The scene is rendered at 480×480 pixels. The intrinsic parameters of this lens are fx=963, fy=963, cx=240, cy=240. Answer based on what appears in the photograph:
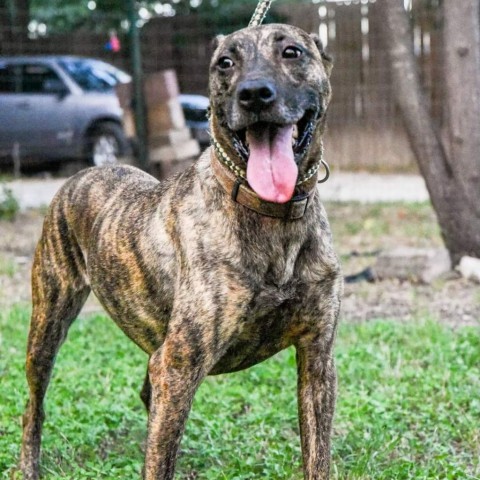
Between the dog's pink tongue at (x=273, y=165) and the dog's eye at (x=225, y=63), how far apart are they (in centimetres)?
26

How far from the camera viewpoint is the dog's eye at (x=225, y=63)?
10.6ft

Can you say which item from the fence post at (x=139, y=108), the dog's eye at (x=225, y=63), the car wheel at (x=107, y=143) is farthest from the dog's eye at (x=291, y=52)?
the car wheel at (x=107, y=143)

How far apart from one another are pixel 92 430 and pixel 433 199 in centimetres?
406

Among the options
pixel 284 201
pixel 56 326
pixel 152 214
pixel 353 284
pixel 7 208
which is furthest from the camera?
pixel 7 208

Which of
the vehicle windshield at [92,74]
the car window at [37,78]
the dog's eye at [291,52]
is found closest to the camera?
the dog's eye at [291,52]

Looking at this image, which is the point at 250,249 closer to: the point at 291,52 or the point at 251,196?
the point at 251,196

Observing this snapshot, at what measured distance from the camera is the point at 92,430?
439 centimetres

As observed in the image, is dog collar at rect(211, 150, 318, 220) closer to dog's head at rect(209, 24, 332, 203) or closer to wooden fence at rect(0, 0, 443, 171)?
dog's head at rect(209, 24, 332, 203)

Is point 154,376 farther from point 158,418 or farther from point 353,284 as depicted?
point 353,284

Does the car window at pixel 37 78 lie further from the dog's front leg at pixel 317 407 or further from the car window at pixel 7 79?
the dog's front leg at pixel 317 407

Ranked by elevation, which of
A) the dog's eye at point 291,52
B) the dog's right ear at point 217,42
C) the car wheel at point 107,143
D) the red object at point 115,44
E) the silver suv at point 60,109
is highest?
the red object at point 115,44

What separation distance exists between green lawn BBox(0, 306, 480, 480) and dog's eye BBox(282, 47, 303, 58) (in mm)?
1649

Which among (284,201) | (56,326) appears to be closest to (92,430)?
(56,326)

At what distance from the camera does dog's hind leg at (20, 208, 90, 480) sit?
13.6ft
